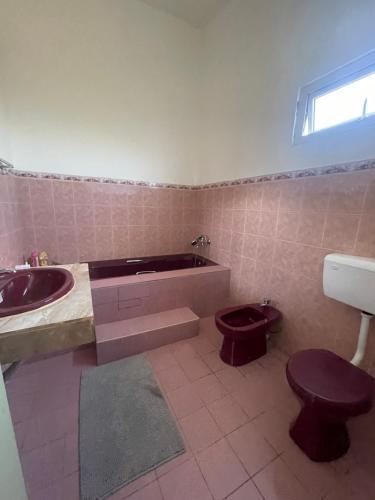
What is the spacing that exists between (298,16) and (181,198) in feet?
6.04

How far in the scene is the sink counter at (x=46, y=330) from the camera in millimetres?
738

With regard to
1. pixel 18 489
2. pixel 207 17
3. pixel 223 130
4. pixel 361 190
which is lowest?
pixel 18 489

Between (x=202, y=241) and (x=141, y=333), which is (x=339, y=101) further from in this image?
(x=141, y=333)

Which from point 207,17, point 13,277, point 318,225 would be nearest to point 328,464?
point 318,225

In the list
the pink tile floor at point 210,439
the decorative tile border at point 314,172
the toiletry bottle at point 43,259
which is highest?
the decorative tile border at point 314,172

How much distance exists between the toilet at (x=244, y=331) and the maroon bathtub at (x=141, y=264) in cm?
79

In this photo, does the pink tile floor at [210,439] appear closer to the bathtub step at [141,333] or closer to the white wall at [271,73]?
the bathtub step at [141,333]

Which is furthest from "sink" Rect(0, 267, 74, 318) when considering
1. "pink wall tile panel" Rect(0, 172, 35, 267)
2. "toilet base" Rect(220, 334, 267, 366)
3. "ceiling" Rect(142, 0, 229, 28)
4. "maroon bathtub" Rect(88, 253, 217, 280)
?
"ceiling" Rect(142, 0, 229, 28)

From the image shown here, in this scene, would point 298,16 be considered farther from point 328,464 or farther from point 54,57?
point 328,464

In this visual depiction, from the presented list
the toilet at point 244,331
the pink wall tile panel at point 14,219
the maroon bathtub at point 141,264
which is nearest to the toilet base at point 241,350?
the toilet at point 244,331

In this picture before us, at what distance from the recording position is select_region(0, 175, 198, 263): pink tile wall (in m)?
2.07

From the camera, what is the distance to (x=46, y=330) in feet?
2.56

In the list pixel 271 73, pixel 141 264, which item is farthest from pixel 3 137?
pixel 271 73

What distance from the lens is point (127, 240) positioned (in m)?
2.55
